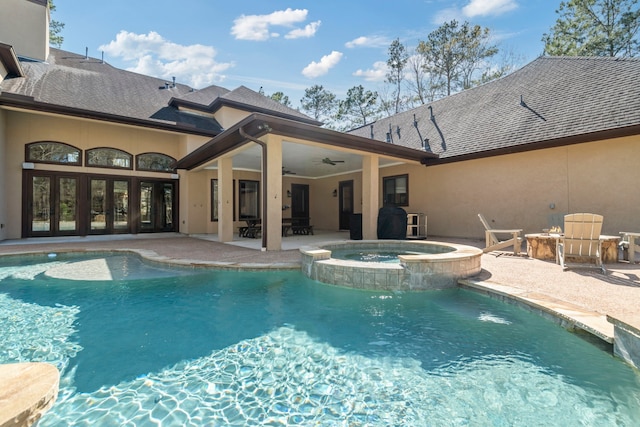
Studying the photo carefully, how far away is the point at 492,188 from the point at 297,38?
1209cm

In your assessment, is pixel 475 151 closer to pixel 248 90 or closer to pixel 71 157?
pixel 248 90

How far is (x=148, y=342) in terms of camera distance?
131 inches

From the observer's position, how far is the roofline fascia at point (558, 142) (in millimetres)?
7438

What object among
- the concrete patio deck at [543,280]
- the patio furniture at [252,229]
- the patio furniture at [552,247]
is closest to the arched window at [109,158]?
the concrete patio deck at [543,280]

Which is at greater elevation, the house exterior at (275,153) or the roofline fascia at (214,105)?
the roofline fascia at (214,105)

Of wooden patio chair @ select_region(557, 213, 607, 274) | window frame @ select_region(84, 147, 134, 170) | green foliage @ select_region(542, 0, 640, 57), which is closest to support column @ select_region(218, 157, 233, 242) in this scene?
window frame @ select_region(84, 147, 134, 170)

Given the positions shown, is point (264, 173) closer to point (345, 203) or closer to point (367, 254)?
point (367, 254)

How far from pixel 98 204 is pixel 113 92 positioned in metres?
5.00

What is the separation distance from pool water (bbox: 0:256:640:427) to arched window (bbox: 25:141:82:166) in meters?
8.12

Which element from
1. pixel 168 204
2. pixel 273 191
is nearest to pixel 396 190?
pixel 273 191

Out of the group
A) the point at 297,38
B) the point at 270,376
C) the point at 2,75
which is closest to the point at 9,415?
the point at 270,376

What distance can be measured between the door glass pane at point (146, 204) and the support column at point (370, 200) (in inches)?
359

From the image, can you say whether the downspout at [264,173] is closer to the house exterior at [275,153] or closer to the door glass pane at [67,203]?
the house exterior at [275,153]

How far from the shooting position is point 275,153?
303 inches
